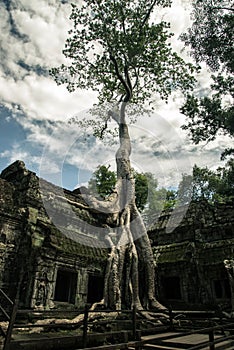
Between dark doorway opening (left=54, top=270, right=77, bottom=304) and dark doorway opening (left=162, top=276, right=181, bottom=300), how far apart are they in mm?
5183

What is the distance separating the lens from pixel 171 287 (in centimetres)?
1326

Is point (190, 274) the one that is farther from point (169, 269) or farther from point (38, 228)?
point (38, 228)

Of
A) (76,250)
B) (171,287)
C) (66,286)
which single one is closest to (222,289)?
(171,287)

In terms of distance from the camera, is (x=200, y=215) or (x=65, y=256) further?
(x=200, y=215)

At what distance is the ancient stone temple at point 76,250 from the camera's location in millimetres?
9062

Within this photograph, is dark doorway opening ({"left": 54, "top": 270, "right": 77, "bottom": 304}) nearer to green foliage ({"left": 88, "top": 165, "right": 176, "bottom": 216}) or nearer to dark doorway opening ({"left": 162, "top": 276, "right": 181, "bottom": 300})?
dark doorway opening ({"left": 162, "top": 276, "right": 181, "bottom": 300})

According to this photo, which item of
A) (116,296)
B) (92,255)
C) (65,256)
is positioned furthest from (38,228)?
(116,296)

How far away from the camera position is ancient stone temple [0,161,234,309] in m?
9.06

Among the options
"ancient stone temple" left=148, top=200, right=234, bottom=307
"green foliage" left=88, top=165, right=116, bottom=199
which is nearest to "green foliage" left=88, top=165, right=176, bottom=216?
"green foliage" left=88, top=165, right=116, bottom=199

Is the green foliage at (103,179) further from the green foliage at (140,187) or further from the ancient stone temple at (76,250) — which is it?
the ancient stone temple at (76,250)

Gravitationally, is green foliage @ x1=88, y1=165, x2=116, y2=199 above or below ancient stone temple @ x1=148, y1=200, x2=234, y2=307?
above

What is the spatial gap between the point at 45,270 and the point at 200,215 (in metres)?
9.16

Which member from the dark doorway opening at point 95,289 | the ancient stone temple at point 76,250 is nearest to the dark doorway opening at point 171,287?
the ancient stone temple at point 76,250

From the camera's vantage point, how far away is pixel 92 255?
11.2 metres
